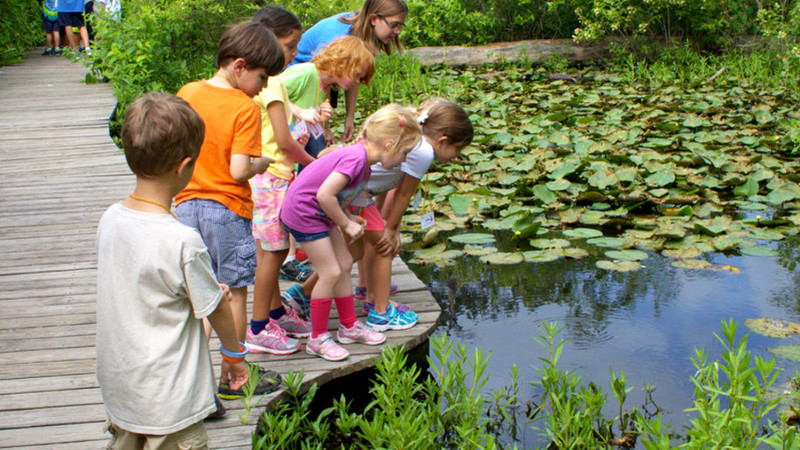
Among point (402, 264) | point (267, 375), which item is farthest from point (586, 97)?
point (267, 375)

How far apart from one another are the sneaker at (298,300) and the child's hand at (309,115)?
0.75 meters

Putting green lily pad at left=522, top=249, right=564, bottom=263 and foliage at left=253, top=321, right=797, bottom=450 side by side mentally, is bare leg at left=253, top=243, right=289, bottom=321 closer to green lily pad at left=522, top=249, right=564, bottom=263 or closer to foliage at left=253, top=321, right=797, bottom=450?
foliage at left=253, top=321, right=797, bottom=450

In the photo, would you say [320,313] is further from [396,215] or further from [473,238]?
[473,238]

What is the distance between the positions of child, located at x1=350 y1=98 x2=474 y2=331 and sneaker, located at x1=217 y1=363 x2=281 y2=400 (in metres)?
0.59

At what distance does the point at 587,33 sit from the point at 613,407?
9.26 meters

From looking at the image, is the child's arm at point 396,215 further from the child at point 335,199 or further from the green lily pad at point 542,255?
the green lily pad at point 542,255

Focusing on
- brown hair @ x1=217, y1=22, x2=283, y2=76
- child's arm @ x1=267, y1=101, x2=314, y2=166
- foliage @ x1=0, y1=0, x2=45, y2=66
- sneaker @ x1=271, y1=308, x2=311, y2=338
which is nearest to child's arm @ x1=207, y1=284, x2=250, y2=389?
brown hair @ x1=217, y1=22, x2=283, y2=76

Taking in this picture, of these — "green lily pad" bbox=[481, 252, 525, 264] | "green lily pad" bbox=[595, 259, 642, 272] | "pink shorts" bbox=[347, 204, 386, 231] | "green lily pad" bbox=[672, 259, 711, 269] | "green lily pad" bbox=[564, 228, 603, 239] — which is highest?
"pink shorts" bbox=[347, 204, 386, 231]

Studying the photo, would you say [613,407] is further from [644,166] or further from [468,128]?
[644,166]

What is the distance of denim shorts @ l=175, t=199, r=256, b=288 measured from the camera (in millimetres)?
2406

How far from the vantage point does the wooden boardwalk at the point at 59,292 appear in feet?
8.16

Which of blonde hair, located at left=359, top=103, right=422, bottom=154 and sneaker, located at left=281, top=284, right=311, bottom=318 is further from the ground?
blonde hair, located at left=359, top=103, right=422, bottom=154

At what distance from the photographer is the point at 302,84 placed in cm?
319

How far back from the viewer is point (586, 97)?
28.0 feet
